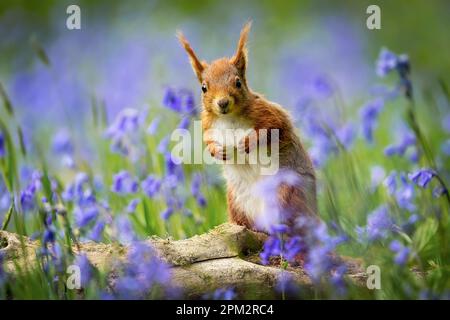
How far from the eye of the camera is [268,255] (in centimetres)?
373

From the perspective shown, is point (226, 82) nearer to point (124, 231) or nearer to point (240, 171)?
point (240, 171)

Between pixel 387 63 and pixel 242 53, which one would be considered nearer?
pixel 387 63

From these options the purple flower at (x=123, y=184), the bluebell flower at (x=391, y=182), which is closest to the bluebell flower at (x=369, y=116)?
the bluebell flower at (x=391, y=182)

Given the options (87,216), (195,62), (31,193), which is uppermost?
(195,62)

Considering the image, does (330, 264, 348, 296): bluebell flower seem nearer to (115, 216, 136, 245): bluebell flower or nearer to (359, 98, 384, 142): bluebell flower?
(115, 216, 136, 245): bluebell flower

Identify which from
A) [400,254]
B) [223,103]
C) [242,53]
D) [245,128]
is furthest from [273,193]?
[400,254]

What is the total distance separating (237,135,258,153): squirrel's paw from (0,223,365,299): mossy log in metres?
0.55

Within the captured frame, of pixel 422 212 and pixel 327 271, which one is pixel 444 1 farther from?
pixel 327 271

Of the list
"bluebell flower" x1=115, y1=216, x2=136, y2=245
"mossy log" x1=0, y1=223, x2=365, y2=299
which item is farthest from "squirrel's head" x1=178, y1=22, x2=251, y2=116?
"bluebell flower" x1=115, y1=216, x2=136, y2=245

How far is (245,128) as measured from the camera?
4.38 meters

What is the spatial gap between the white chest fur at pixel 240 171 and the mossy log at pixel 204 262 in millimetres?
485

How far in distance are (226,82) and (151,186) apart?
2.31 ft

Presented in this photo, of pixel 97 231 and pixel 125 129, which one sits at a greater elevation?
pixel 125 129
